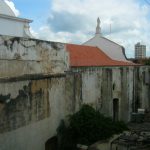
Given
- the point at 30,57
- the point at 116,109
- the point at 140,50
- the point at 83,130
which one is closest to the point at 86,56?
the point at 116,109

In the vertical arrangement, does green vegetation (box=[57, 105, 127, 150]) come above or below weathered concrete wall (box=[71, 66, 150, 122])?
below

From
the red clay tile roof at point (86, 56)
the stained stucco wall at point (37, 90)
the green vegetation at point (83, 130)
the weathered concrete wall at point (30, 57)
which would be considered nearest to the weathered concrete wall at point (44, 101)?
the stained stucco wall at point (37, 90)

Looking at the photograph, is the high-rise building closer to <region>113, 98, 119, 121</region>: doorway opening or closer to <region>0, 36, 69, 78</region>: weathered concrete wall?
<region>113, 98, 119, 121</region>: doorway opening

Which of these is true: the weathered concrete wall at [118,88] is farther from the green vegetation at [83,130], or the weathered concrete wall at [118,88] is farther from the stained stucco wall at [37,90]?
the green vegetation at [83,130]

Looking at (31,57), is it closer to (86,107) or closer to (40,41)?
(40,41)

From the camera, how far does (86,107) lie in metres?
15.2

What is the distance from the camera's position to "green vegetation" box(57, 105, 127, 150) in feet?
45.5

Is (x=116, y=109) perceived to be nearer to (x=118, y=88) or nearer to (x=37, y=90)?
(x=118, y=88)

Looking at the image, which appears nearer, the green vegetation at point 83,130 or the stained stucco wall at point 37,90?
the stained stucco wall at point 37,90

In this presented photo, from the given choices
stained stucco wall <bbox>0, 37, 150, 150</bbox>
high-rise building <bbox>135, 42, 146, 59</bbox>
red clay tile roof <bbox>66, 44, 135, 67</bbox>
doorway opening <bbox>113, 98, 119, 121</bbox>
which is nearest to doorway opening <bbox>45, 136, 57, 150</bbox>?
stained stucco wall <bbox>0, 37, 150, 150</bbox>

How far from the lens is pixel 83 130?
14.0 metres

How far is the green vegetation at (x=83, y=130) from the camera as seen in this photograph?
13.9 meters

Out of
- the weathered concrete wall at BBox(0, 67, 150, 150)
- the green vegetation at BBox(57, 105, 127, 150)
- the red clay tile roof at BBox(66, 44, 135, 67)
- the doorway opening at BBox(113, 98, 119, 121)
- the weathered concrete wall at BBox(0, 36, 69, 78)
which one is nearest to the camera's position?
the weathered concrete wall at BBox(0, 67, 150, 150)

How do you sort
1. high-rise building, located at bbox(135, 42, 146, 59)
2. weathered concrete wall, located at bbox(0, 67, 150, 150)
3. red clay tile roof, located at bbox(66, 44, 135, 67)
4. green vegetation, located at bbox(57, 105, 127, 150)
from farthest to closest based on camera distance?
high-rise building, located at bbox(135, 42, 146, 59) < red clay tile roof, located at bbox(66, 44, 135, 67) < green vegetation, located at bbox(57, 105, 127, 150) < weathered concrete wall, located at bbox(0, 67, 150, 150)
